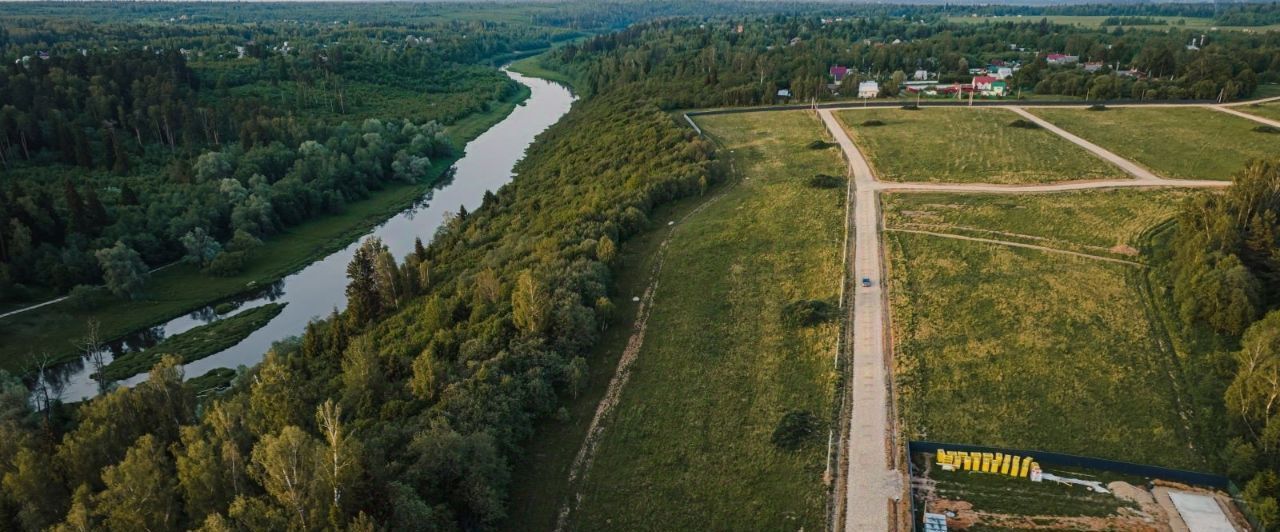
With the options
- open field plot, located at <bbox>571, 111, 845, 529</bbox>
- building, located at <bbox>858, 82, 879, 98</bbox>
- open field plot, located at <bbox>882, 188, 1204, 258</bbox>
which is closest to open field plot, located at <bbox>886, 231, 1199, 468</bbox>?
open field plot, located at <bbox>882, 188, 1204, 258</bbox>

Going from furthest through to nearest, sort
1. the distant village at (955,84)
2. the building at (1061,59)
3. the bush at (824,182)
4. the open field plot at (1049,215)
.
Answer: the building at (1061,59) < the distant village at (955,84) < the bush at (824,182) < the open field plot at (1049,215)

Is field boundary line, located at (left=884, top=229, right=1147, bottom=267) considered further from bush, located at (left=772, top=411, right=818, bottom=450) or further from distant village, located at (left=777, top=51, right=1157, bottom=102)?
distant village, located at (left=777, top=51, right=1157, bottom=102)

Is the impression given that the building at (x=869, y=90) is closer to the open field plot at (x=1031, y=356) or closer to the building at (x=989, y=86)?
the building at (x=989, y=86)

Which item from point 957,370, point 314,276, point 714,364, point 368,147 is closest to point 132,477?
point 714,364

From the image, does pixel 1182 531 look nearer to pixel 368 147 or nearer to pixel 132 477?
pixel 132 477

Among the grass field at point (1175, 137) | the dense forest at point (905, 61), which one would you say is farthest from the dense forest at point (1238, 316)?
Result: the dense forest at point (905, 61)

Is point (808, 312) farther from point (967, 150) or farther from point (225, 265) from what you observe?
point (225, 265)

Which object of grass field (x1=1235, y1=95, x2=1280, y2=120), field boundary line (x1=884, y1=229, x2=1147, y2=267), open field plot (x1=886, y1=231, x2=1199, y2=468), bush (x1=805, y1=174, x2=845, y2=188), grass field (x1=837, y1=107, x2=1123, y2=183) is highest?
grass field (x1=1235, y1=95, x2=1280, y2=120)

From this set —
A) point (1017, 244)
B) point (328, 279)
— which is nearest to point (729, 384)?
point (1017, 244)
